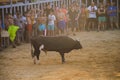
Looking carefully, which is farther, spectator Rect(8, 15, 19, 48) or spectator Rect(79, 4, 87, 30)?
spectator Rect(79, 4, 87, 30)

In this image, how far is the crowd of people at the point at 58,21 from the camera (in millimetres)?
19906

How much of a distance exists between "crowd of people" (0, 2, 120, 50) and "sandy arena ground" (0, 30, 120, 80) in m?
1.00

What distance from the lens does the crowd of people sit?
19906 millimetres

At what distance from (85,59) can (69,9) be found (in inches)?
353

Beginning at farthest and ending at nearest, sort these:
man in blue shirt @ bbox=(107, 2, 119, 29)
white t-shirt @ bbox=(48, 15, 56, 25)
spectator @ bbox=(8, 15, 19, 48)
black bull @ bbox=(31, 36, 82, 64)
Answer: man in blue shirt @ bbox=(107, 2, 119, 29) → white t-shirt @ bbox=(48, 15, 56, 25) → spectator @ bbox=(8, 15, 19, 48) → black bull @ bbox=(31, 36, 82, 64)

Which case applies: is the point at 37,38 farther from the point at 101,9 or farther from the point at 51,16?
the point at 101,9

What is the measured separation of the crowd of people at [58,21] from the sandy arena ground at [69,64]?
1.00m

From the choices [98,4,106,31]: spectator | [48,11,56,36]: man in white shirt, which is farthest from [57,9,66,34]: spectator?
[98,4,106,31]: spectator

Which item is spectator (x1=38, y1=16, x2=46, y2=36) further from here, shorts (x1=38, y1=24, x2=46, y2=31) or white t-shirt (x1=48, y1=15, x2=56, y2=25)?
white t-shirt (x1=48, y1=15, x2=56, y2=25)

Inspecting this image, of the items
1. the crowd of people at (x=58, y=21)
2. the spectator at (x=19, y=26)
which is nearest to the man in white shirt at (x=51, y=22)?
the crowd of people at (x=58, y=21)

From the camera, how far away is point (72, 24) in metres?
24.4

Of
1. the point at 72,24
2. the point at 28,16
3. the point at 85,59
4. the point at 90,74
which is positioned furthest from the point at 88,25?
the point at 90,74

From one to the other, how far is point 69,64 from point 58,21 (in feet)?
26.4

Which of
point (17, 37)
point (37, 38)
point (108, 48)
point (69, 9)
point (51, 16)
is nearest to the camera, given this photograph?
point (37, 38)
